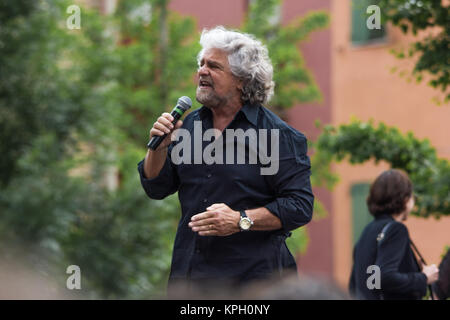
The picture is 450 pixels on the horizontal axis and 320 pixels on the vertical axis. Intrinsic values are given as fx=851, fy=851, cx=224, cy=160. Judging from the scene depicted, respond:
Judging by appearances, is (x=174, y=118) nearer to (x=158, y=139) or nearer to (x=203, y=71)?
(x=158, y=139)

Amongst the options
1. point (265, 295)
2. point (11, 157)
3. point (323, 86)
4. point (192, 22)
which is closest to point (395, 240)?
point (265, 295)

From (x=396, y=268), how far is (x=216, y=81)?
167 cm

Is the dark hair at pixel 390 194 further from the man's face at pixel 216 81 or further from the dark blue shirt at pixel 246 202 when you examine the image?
the man's face at pixel 216 81

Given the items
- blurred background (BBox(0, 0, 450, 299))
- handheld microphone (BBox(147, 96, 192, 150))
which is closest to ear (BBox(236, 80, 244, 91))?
handheld microphone (BBox(147, 96, 192, 150))

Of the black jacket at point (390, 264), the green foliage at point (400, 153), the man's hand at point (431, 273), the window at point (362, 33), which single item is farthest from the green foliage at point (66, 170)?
the window at point (362, 33)

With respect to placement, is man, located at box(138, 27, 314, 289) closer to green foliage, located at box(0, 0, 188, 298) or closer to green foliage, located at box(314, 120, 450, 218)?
green foliage, located at box(314, 120, 450, 218)

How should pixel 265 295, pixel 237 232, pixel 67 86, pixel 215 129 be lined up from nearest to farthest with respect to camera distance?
pixel 265 295 → pixel 237 232 → pixel 215 129 → pixel 67 86

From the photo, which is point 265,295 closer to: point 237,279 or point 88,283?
point 237,279

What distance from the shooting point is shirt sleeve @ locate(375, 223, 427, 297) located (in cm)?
435

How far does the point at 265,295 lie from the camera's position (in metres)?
1.26

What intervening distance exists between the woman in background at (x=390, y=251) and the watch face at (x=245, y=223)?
5.01ft

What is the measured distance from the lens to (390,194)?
4625 mm

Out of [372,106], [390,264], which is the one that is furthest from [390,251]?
[372,106]

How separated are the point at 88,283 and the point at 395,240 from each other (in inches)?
241
